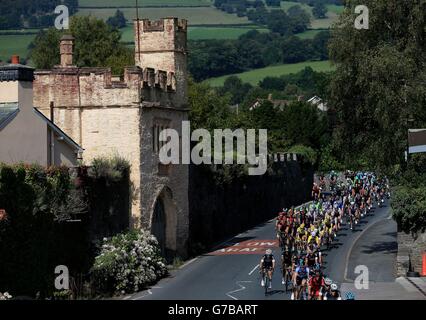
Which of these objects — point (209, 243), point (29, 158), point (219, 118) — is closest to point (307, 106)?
point (219, 118)

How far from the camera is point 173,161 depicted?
47375 mm

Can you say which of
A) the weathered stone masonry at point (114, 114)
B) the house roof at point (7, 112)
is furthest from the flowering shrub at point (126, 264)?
the house roof at point (7, 112)

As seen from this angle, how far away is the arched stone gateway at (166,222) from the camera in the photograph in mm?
46603

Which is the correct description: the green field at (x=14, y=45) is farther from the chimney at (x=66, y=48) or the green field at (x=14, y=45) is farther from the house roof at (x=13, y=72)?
the house roof at (x=13, y=72)

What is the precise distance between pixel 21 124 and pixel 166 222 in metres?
12.0

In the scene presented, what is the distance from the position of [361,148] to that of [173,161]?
8780mm

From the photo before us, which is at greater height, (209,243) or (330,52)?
(330,52)

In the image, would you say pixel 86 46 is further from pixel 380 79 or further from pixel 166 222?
pixel 380 79

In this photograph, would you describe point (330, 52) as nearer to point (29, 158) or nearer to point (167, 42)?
point (167, 42)

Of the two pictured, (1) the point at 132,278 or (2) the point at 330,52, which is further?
(2) the point at 330,52

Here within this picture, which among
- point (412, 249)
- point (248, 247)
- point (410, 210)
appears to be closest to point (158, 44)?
point (248, 247)

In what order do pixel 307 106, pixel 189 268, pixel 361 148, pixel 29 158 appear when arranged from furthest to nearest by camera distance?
pixel 307 106 → pixel 361 148 → pixel 189 268 → pixel 29 158

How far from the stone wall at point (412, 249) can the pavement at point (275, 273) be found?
864mm

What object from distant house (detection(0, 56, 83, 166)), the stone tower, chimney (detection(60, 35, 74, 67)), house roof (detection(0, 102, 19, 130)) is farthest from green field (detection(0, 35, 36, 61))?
house roof (detection(0, 102, 19, 130))
